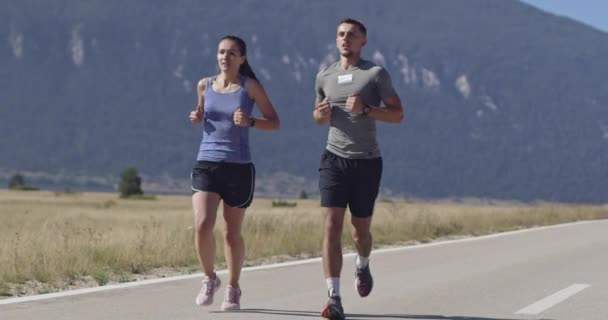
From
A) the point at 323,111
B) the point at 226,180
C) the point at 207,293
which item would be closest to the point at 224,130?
the point at 226,180

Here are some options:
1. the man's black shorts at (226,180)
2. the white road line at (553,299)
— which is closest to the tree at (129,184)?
the white road line at (553,299)

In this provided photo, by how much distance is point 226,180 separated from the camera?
8.11 meters

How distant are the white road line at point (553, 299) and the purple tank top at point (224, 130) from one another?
2.33 meters

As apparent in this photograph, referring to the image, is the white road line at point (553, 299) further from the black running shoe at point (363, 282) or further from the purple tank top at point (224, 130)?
the purple tank top at point (224, 130)

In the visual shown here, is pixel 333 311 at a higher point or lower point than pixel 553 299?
higher

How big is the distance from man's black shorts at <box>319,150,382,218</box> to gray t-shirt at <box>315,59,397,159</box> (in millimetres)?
52

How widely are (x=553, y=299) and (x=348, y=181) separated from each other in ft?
8.45

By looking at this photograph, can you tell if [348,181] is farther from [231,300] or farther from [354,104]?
[231,300]

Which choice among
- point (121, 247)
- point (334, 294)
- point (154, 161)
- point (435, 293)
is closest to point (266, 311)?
point (334, 294)

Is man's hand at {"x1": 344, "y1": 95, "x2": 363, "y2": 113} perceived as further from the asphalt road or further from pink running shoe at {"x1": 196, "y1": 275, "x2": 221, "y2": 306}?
pink running shoe at {"x1": 196, "y1": 275, "x2": 221, "y2": 306}

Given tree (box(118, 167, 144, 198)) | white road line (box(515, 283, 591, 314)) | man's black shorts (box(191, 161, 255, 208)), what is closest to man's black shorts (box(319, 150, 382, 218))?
man's black shorts (box(191, 161, 255, 208))

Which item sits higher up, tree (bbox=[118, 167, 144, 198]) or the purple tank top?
the purple tank top

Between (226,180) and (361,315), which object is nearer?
(226,180)

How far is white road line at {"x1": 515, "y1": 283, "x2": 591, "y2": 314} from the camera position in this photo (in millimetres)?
8810
